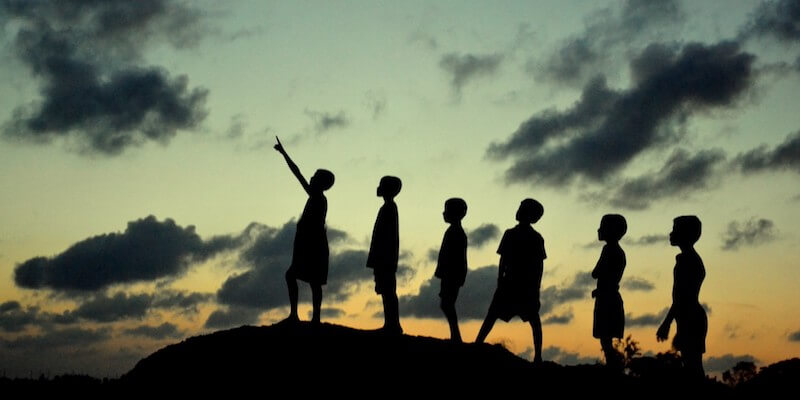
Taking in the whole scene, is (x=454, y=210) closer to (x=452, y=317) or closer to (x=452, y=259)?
(x=452, y=259)

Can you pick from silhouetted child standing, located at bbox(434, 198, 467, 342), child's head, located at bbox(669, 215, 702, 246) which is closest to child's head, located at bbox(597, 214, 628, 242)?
child's head, located at bbox(669, 215, 702, 246)

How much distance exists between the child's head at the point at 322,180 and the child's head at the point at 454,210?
2032mm

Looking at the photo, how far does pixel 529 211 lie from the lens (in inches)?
526

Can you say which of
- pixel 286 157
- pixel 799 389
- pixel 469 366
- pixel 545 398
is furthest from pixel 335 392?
pixel 799 389

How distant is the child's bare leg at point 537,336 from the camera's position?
1319 cm

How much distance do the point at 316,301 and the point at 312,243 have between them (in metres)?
0.96

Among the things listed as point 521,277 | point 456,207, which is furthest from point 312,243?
point 521,277

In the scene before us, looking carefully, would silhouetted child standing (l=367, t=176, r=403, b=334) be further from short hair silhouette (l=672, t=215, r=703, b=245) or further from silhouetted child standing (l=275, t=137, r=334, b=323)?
short hair silhouette (l=672, t=215, r=703, b=245)

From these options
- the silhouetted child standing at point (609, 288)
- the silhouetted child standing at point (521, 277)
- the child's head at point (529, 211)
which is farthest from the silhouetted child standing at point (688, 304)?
the child's head at point (529, 211)

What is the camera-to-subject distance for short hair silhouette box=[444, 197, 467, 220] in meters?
13.6

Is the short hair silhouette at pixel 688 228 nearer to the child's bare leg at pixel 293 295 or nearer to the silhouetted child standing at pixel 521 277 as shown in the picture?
the silhouetted child standing at pixel 521 277

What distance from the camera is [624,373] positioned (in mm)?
12797

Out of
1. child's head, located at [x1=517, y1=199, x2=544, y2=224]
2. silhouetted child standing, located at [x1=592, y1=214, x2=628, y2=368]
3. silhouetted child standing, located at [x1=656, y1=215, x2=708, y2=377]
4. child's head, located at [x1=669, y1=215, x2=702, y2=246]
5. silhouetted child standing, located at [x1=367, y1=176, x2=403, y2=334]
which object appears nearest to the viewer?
silhouetted child standing, located at [x1=656, y1=215, x2=708, y2=377]

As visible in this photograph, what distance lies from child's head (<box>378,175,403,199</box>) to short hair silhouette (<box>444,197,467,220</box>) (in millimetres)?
884
